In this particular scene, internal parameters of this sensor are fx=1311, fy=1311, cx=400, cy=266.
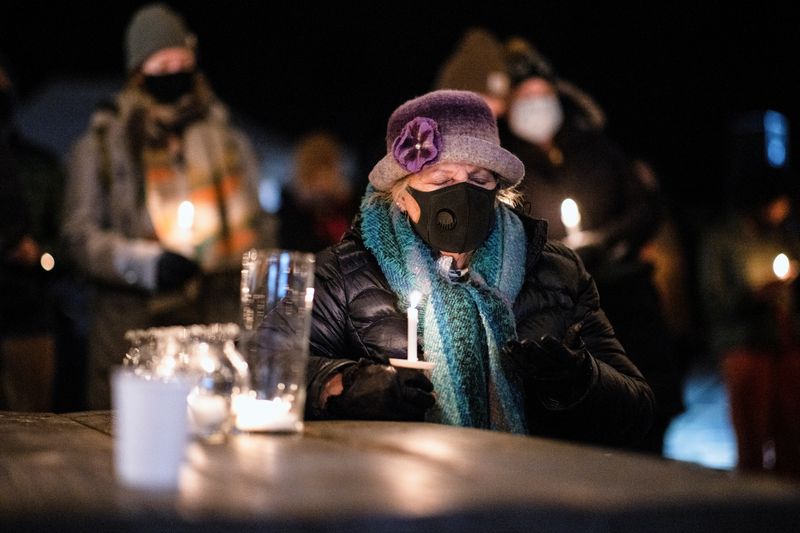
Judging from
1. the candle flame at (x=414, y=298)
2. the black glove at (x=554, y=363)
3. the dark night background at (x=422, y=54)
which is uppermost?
the dark night background at (x=422, y=54)

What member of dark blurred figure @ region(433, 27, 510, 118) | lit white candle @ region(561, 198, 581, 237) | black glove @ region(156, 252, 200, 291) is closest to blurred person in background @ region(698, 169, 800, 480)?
dark blurred figure @ region(433, 27, 510, 118)

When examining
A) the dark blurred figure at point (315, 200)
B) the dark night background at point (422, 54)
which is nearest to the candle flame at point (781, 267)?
the dark blurred figure at point (315, 200)

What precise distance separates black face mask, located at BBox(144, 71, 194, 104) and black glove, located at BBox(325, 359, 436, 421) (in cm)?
291

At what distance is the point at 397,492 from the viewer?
5.57 ft

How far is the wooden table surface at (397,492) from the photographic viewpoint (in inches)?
60.1

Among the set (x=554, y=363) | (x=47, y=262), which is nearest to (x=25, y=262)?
(x=47, y=262)

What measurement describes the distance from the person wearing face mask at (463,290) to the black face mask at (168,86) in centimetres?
223

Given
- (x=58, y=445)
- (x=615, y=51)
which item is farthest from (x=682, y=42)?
(x=58, y=445)

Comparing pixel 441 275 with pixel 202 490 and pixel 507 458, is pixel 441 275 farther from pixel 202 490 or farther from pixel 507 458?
pixel 202 490

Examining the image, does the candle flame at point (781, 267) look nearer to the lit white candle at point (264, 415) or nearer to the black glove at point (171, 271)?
the black glove at point (171, 271)

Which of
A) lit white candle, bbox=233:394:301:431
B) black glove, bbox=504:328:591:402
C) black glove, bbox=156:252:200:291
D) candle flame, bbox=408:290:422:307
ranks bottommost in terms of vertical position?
lit white candle, bbox=233:394:301:431

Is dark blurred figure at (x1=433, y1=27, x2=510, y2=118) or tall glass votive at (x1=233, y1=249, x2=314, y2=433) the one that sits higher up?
dark blurred figure at (x1=433, y1=27, x2=510, y2=118)

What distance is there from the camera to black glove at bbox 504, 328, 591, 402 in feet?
9.80

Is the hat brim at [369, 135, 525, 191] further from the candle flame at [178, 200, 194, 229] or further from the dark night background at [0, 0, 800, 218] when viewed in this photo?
the dark night background at [0, 0, 800, 218]
